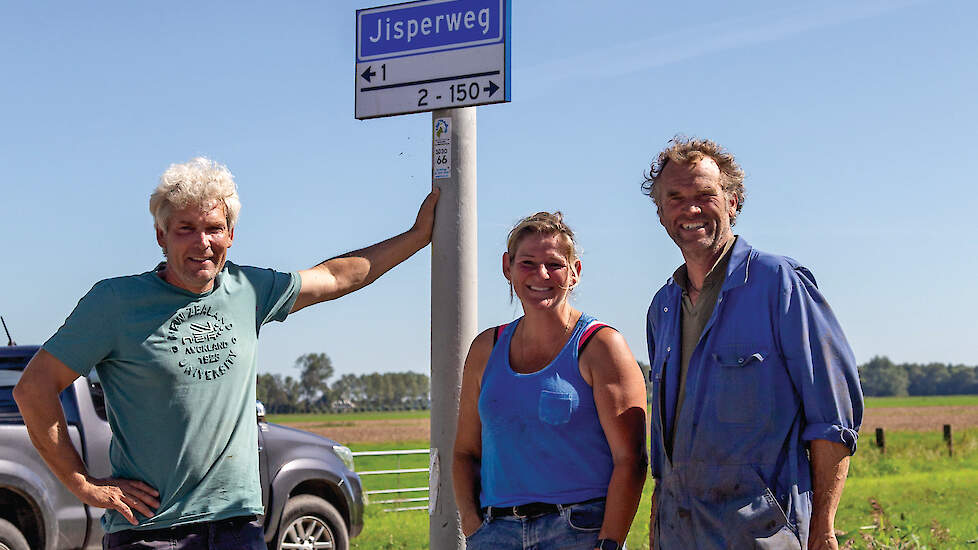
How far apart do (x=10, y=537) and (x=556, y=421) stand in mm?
4885

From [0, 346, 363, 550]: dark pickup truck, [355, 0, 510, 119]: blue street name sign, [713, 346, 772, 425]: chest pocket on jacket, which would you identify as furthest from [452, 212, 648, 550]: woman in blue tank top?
[0, 346, 363, 550]: dark pickup truck

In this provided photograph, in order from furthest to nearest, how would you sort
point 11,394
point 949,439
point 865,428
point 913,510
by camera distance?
point 865,428 → point 949,439 → point 913,510 → point 11,394

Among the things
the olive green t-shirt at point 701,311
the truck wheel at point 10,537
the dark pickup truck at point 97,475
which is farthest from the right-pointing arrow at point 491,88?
the truck wheel at point 10,537

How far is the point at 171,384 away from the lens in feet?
11.6

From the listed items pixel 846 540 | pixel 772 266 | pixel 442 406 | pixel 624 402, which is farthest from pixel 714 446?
pixel 846 540

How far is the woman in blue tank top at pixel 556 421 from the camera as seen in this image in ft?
11.4

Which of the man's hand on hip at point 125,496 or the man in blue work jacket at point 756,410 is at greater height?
the man in blue work jacket at point 756,410

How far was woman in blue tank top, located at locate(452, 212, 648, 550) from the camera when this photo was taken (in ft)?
11.4

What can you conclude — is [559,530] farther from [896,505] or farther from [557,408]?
[896,505]

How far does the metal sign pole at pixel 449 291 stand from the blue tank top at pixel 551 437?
0.89m

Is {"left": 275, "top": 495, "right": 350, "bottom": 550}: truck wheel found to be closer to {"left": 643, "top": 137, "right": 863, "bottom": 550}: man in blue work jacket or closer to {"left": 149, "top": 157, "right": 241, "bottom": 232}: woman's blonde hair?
{"left": 149, "top": 157, "right": 241, "bottom": 232}: woman's blonde hair

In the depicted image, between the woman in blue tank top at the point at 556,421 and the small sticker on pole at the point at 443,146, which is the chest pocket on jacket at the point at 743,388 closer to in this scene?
the woman in blue tank top at the point at 556,421

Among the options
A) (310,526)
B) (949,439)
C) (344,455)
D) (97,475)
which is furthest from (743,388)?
(949,439)

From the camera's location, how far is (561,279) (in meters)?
3.64
